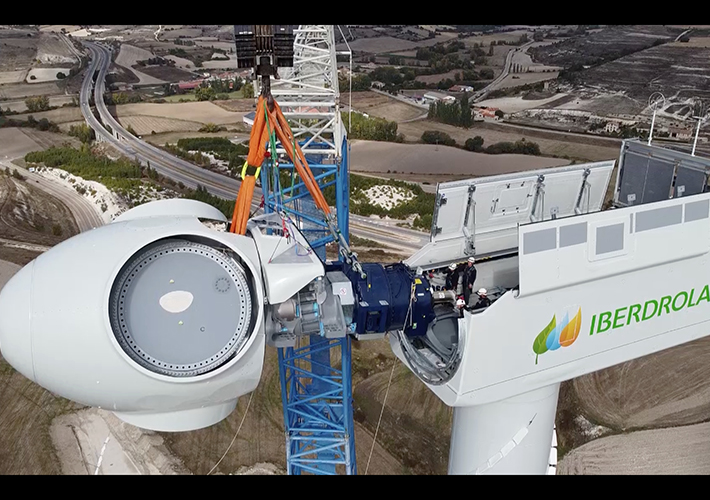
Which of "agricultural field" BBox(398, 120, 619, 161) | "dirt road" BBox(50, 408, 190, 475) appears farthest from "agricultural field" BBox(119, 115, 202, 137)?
"dirt road" BBox(50, 408, 190, 475)

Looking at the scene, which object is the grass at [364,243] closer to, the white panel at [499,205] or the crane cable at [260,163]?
the white panel at [499,205]

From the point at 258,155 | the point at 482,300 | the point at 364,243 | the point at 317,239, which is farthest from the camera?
the point at 364,243

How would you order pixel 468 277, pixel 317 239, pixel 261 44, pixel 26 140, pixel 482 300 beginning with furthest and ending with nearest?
pixel 26 140
pixel 317 239
pixel 468 277
pixel 482 300
pixel 261 44

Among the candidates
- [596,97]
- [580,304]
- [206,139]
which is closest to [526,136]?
[596,97]

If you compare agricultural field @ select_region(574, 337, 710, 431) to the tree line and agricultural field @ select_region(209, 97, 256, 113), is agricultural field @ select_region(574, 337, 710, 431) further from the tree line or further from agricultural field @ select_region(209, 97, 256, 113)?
agricultural field @ select_region(209, 97, 256, 113)

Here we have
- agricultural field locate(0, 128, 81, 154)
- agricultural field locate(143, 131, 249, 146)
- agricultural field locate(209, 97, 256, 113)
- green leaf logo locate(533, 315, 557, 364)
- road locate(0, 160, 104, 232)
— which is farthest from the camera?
agricultural field locate(209, 97, 256, 113)

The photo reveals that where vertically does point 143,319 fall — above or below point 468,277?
above

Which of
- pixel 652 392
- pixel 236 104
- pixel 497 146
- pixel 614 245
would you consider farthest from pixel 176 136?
pixel 614 245

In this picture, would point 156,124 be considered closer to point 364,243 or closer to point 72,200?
point 72,200
